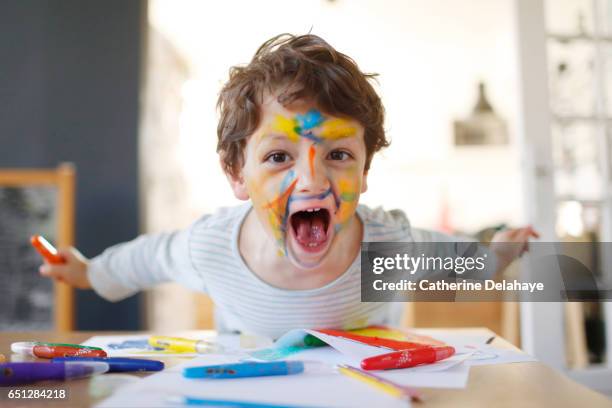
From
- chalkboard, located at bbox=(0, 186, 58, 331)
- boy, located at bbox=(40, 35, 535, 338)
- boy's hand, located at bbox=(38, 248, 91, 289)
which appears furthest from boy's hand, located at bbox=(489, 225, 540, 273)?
chalkboard, located at bbox=(0, 186, 58, 331)

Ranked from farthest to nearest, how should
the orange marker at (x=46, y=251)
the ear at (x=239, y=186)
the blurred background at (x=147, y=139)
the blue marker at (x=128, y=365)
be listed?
the blurred background at (x=147, y=139)
the orange marker at (x=46, y=251)
the ear at (x=239, y=186)
the blue marker at (x=128, y=365)

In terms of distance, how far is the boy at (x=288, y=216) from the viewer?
0.65 meters

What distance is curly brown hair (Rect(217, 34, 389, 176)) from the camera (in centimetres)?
66

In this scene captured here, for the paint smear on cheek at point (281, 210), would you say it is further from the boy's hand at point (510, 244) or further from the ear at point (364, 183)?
the boy's hand at point (510, 244)

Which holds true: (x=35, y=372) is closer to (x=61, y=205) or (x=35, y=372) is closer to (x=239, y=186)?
(x=239, y=186)

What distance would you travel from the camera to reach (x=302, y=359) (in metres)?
0.57

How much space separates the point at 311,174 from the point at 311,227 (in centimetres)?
8

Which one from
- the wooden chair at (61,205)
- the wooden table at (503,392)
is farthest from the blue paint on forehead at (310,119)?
the wooden chair at (61,205)

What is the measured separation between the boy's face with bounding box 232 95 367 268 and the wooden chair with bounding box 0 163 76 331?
1187 millimetres

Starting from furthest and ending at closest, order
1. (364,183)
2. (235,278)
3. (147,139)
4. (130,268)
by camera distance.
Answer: (147,139) → (130,268) → (235,278) → (364,183)

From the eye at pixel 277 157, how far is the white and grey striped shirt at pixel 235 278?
0.20 metres

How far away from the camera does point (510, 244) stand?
79 centimetres

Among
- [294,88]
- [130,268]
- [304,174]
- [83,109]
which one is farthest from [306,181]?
[83,109]

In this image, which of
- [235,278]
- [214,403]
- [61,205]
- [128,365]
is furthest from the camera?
[61,205]
